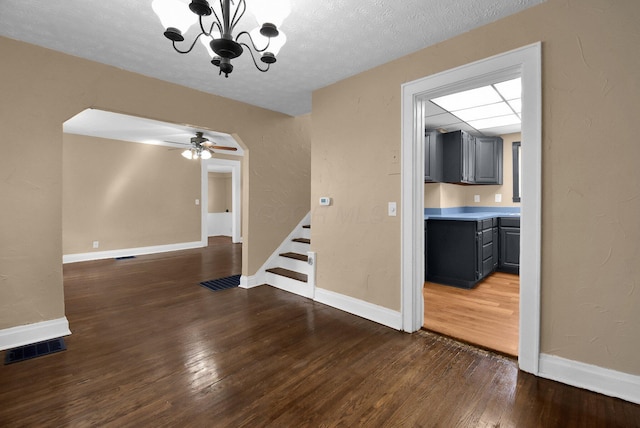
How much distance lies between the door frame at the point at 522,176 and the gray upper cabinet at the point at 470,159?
2232 mm

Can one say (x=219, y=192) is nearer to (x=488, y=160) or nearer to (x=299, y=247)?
(x=299, y=247)

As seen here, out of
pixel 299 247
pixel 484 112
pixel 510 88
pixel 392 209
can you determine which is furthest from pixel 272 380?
pixel 484 112

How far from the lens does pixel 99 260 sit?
5715 mm

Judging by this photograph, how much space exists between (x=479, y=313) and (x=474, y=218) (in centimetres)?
139

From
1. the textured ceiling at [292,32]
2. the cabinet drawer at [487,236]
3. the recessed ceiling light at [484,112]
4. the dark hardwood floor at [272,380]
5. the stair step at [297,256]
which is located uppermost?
the textured ceiling at [292,32]

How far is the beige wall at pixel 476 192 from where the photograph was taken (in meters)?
4.86

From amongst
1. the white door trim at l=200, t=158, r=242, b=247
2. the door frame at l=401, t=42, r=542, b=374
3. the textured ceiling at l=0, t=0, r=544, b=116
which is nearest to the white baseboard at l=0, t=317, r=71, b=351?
the textured ceiling at l=0, t=0, r=544, b=116

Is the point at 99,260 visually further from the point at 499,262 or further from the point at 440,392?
the point at 499,262

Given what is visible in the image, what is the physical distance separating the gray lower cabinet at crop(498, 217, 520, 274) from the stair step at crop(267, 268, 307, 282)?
10.5 feet

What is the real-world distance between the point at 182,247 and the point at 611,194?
7.28 m

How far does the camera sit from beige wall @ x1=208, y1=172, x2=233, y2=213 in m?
10.1

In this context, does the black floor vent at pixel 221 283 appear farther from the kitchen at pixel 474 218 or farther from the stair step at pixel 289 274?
the kitchen at pixel 474 218

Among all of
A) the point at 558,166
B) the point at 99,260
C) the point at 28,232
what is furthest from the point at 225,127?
the point at 99,260

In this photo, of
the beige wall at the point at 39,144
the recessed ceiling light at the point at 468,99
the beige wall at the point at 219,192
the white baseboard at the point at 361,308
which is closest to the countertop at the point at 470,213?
the recessed ceiling light at the point at 468,99
